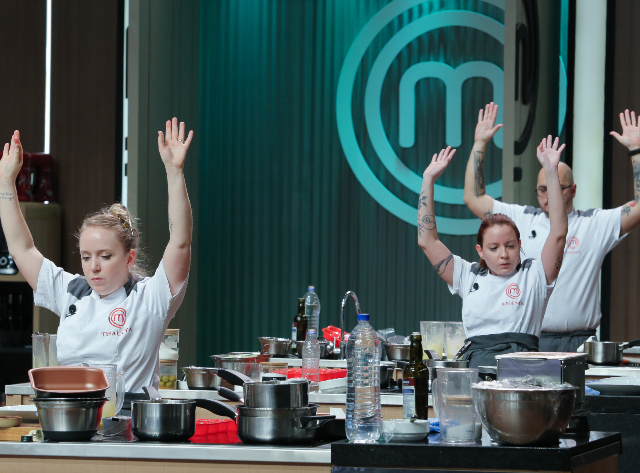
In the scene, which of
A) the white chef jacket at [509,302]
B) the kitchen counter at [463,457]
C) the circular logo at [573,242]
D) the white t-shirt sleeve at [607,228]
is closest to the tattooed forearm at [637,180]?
the white t-shirt sleeve at [607,228]

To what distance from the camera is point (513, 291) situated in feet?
9.72

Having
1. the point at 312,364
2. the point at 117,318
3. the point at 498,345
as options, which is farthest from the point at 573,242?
the point at 117,318

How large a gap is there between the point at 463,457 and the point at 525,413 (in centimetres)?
14

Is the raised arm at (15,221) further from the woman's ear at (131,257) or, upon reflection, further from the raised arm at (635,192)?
the raised arm at (635,192)

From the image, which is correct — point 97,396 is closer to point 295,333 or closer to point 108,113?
point 295,333

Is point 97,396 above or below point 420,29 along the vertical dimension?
below

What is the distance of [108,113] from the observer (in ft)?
18.7

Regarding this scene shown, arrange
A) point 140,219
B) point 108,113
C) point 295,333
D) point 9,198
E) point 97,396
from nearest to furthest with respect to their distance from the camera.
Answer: point 97,396 < point 9,198 < point 295,333 < point 140,219 < point 108,113

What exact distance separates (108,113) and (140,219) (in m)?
1.01

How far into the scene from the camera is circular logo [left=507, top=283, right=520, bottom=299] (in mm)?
2959

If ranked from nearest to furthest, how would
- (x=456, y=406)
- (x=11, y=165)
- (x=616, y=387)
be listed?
1. (x=456, y=406)
2. (x=11, y=165)
3. (x=616, y=387)

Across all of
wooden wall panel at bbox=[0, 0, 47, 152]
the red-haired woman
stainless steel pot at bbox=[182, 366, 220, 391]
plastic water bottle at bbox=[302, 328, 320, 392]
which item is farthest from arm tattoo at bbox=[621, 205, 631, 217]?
wooden wall panel at bbox=[0, 0, 47, 152]

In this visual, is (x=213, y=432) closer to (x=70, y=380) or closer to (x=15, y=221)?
(x=70, y=380)

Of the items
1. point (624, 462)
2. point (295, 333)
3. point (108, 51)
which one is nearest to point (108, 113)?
point (108, 51)
